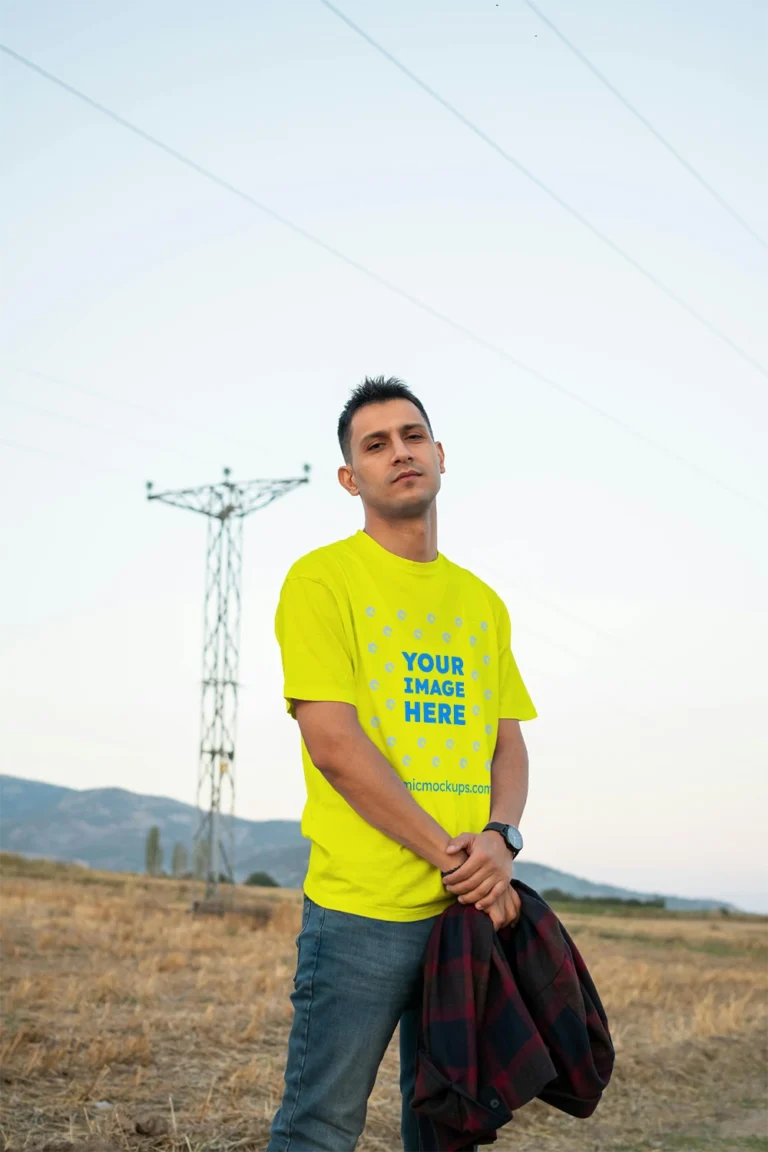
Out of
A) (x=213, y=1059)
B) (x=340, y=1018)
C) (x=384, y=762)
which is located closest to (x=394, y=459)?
(x=384, y=762)

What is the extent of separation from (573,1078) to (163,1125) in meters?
2.62

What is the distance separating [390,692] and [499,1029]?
0.85 metres

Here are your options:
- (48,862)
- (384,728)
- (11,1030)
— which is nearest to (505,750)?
(384,728)

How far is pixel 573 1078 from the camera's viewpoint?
280 centimetres

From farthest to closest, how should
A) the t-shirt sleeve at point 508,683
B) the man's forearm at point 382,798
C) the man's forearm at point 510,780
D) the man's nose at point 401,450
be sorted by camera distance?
the t-shirt sleeve at point 508,683
the man's nose at point 401,450
the man's forearm at point 510,780
the man's forearm at point 382,798

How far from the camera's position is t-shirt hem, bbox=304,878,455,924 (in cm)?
275

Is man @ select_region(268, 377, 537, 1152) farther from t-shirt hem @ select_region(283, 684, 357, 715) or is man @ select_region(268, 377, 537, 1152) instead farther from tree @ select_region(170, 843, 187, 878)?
tree @ select_region(170, 843, 187, 878)

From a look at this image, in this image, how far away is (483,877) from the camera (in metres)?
2.78

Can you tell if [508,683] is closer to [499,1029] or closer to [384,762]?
[384,762]

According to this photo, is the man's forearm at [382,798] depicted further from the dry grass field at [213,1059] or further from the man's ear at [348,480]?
the dry grass field at [213,1059]

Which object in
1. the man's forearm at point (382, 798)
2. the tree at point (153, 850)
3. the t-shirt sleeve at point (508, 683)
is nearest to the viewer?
the man's forearm at point (382, 798)

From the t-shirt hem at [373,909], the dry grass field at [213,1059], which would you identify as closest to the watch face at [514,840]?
the t-shirt hem at [373,909]

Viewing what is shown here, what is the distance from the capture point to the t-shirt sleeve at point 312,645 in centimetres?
284

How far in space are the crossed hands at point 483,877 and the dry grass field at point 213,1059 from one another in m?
2.44
